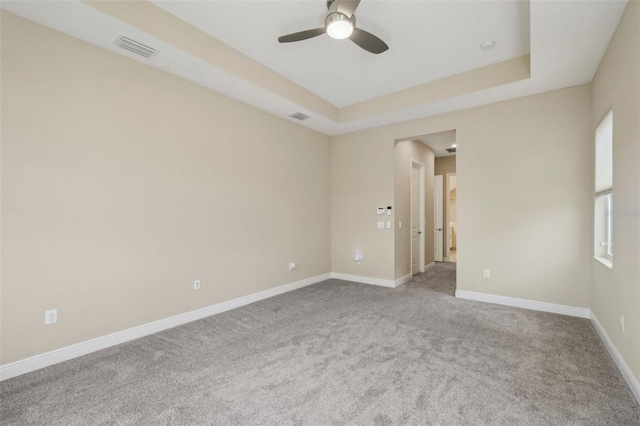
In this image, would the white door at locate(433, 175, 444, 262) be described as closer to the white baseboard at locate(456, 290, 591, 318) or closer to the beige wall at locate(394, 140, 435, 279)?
the beige wall at locate(394, 140, 435, 279)

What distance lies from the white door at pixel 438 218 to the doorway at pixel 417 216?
1538mm

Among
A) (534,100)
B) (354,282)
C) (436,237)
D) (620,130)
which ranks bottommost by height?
(354,282)

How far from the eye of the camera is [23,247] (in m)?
2.33

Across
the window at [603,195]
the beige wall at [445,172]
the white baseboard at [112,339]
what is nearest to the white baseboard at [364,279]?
the white baseboard at [112,339]

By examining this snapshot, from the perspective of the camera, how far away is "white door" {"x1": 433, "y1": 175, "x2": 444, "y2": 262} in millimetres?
7747

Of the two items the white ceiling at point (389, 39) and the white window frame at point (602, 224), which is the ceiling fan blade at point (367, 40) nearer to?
the white ceiling at point (389, 39)

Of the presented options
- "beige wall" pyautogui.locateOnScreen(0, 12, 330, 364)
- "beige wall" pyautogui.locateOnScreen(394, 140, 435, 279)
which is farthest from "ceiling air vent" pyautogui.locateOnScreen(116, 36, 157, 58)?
"beige wall" pyautogui.locateOnScreen(394, 140, 435, 279)

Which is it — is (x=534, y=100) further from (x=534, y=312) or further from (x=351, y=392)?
(x=351, y=392)

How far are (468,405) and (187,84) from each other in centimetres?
402

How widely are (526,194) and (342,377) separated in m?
3.35

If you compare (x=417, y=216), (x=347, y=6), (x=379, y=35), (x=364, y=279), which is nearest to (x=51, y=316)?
(x=347, y=6)

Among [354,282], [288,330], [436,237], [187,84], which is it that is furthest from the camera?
[436,237]

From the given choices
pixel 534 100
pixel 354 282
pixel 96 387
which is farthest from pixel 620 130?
pixel 96 387

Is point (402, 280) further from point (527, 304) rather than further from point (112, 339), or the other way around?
point (112, 339)
